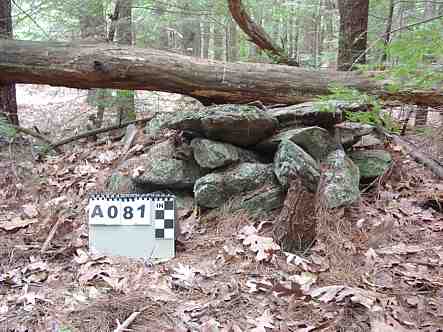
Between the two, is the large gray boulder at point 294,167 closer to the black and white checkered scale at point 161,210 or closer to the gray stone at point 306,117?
the gray stone at point 306,117

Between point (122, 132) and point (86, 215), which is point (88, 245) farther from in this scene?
point (122, 132)

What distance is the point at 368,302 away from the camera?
102 inches

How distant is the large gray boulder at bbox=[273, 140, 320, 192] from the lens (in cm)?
366

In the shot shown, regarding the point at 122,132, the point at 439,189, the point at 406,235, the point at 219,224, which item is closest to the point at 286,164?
the point at 219,224

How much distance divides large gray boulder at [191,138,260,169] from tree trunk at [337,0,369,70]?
3.10m

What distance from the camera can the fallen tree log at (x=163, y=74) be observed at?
198 inches

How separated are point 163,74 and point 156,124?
60cm

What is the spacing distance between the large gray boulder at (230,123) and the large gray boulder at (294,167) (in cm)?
38

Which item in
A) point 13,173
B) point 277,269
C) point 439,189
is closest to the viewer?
point 277,269

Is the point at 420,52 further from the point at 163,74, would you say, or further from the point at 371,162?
the point at 163,74

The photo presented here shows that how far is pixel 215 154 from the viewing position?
13.0 ft

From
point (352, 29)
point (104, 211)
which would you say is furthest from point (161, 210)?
point (352, 29)

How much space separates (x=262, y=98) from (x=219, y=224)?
210 centimetres

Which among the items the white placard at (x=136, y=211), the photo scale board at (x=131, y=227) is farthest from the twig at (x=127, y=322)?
the white placard at (x=136, y=211)
